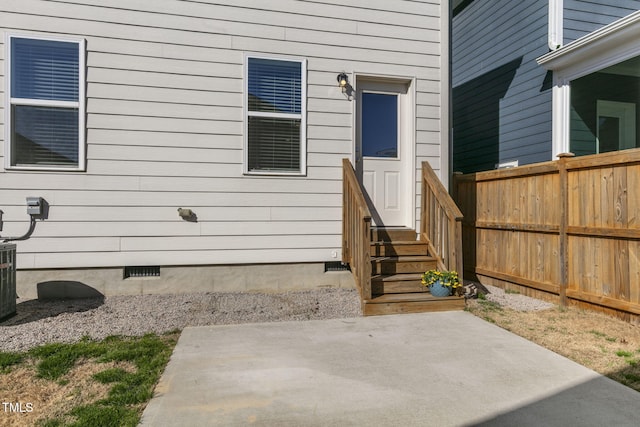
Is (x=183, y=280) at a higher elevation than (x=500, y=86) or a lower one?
lower

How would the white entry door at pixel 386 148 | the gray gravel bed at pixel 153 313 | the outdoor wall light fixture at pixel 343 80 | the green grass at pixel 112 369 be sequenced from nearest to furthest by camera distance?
the green grass at pixel 112 369 → the gray gravel bed at pixel 153 313 → the outdoor wall light fixture at pixel 343 80 → the white entry door at pixel 386 148

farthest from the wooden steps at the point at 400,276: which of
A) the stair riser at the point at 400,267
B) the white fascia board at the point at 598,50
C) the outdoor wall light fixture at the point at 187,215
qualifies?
the white fascia board at the point at 598,50

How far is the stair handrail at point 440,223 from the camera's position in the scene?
169 inches

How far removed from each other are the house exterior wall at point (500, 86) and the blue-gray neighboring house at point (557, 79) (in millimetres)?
18

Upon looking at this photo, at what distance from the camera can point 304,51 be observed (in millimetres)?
4844

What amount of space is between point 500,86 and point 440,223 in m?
4.13

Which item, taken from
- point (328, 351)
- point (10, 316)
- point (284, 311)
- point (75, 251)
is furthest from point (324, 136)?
point (10, 316)

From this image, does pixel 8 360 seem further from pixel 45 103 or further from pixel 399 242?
pixel 399 242

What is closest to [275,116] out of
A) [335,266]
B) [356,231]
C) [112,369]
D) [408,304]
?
[356,231]

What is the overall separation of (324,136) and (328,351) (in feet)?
9.17

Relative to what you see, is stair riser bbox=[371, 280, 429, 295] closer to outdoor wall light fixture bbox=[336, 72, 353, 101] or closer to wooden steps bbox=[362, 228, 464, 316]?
wooden steps bbox=[362, 228, 464, 316]

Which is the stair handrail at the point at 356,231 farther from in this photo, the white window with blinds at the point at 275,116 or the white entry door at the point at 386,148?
the white window with blinds at the point at 275,116

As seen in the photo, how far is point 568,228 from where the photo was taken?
423 centimetres

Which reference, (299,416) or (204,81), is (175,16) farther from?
(299,416)
